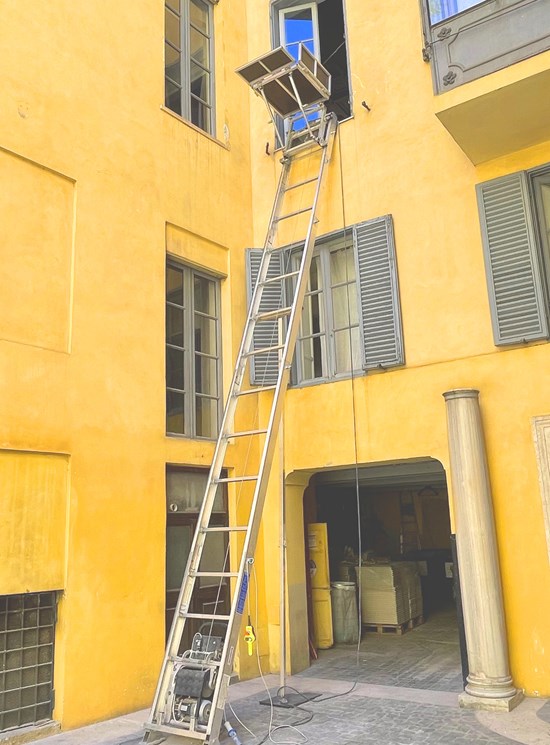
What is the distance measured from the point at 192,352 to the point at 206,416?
79 cm

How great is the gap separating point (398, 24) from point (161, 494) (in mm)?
6345

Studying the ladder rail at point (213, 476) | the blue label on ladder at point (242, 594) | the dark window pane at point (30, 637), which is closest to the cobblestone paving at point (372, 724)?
the ladder rail at point (213, 476)

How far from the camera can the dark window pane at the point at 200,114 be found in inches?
343

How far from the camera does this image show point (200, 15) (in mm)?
9188

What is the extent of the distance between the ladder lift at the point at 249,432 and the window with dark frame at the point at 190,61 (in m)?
0.93

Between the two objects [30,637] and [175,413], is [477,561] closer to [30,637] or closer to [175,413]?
[175,413]

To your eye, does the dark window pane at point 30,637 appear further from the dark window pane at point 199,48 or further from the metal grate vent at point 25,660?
the dark window pane at point 199,48

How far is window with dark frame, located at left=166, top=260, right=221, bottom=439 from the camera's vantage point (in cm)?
765

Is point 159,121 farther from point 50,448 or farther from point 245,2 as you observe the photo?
point 50,448

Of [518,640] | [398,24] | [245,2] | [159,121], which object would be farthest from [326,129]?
[518,640]

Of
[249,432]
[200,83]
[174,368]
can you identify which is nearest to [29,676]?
[249,432]

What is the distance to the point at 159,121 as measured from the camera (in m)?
7.88

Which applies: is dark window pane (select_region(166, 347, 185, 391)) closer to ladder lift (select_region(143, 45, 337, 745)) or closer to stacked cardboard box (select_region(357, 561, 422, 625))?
ladder lift (select_region(143, 45, 337, 745))

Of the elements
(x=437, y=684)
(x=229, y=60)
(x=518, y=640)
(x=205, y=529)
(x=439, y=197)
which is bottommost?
(x=437, y=684)
